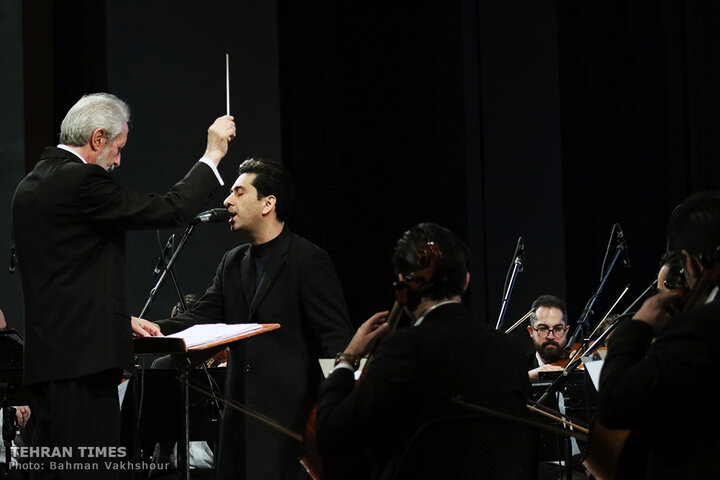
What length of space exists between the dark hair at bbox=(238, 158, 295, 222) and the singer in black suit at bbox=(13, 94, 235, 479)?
0.77 meters

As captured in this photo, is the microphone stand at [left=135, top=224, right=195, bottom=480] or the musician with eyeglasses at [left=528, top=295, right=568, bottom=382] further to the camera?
the musician with eyeglasses at [left=528, top=295, right=568, bottom=382]

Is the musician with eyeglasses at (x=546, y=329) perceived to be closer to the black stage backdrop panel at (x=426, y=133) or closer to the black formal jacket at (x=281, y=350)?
the black stage backdrop panel at (x=426, y=133)

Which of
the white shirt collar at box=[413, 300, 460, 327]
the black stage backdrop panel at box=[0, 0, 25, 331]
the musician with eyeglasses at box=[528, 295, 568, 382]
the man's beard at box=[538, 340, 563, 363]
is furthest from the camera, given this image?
the black stage backdrop panel at box=[0, 0, 25, 331]

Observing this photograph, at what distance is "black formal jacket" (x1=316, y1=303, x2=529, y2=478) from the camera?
2.15 m

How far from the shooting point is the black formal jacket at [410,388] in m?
2.15

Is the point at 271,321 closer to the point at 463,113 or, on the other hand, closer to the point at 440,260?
the point at 440,260

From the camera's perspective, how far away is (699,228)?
6.95 ft

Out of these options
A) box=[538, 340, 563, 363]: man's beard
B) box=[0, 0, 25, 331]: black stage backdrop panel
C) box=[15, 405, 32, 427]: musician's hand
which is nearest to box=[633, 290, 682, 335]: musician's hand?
box=[538, 340, 563, 363]: man's beard

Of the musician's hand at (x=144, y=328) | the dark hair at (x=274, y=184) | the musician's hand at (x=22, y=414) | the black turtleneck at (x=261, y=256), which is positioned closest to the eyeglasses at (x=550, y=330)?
the dark hair at (x=274, y=184)

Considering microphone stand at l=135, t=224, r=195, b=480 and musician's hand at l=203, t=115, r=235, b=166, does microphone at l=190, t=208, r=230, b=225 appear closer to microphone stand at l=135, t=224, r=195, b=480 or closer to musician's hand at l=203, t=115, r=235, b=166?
microphone stand at l=135, t=224, r=195, b=480

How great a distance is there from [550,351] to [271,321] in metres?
2.70

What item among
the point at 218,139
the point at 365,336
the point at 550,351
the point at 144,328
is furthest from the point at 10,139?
the point at 365,336

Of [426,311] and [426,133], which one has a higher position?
[426,133]

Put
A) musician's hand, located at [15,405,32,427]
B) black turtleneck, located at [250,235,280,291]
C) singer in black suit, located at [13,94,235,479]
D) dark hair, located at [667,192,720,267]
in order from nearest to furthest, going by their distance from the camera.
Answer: dark hair, located at [667,192,720,267]
singer in black suit, located at [13,94,235,479]
black turtleneck, located at [250,235,280,291]
musician's hand, located at [15,405,32,427]
